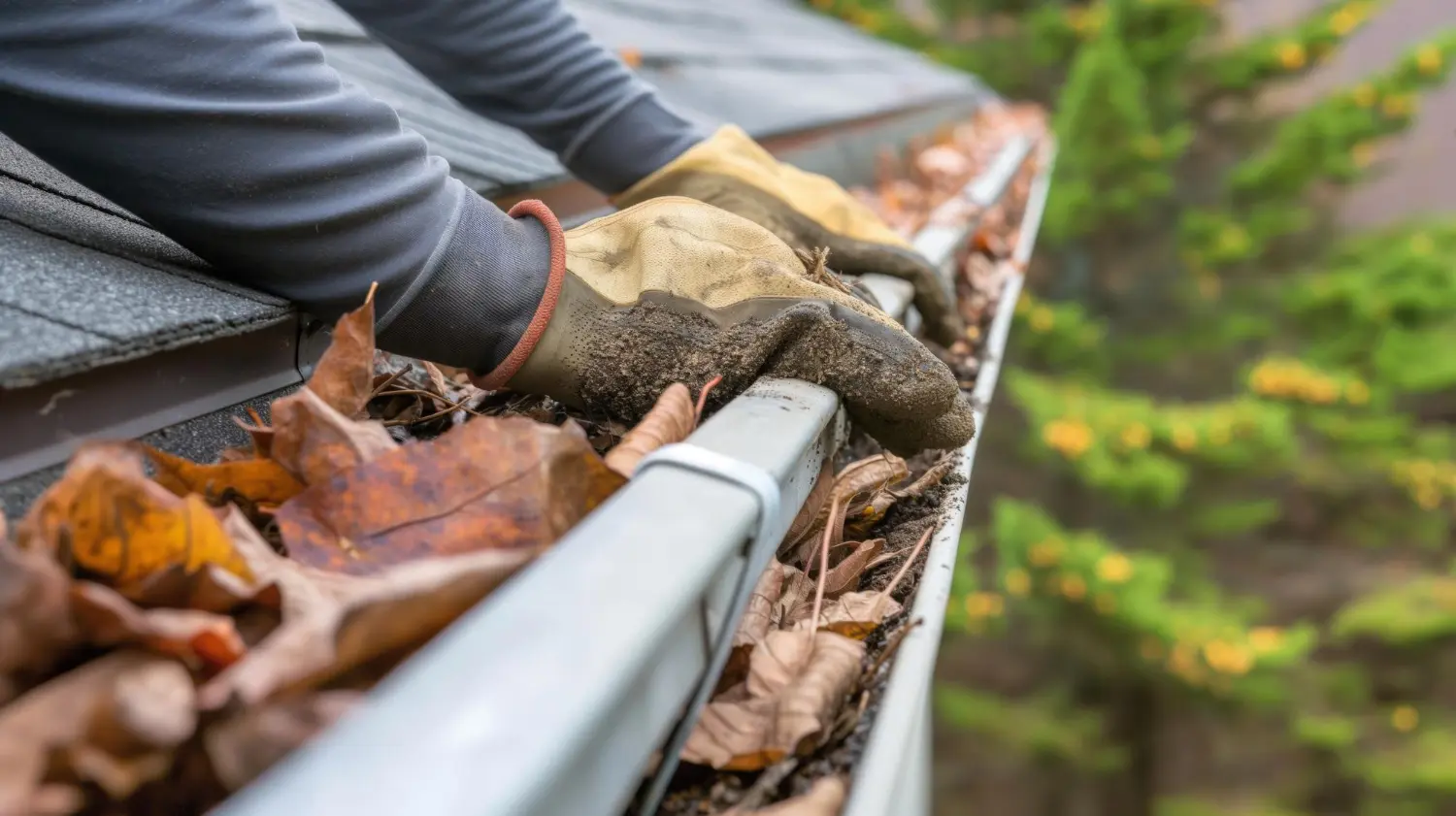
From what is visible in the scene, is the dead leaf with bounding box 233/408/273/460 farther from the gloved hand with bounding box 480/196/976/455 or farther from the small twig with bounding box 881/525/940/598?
the small twig with bounding box 881/525/940/598

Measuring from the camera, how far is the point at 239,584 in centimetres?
45

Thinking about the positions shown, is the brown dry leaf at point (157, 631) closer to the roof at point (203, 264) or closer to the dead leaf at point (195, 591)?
the dead leaf at point (195, 591)

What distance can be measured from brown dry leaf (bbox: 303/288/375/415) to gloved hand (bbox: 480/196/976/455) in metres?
0.18

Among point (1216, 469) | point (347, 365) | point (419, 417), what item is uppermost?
point (347, 365)

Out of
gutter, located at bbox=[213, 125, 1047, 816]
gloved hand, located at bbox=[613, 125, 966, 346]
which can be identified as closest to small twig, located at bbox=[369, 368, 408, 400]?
gutter, located at bbox=[213, 125, 1047, 816]

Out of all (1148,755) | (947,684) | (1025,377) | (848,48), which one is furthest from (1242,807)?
(848,48)

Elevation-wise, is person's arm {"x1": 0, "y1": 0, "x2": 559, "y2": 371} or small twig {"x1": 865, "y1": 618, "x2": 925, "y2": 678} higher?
person's arm {"x1": 0, "y1": 0, "x2": 559, "y2": 371}

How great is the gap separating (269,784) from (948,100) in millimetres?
5002

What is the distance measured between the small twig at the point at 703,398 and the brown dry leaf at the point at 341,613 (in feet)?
0.91

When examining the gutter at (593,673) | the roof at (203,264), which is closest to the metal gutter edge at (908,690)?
the gutter at (593,673)

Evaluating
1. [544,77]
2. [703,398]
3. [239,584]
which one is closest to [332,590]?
[239,584]

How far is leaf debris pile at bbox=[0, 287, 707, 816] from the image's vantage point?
0.37m

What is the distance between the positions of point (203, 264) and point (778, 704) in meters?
0.63

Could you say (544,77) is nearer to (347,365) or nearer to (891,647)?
(347,365)
